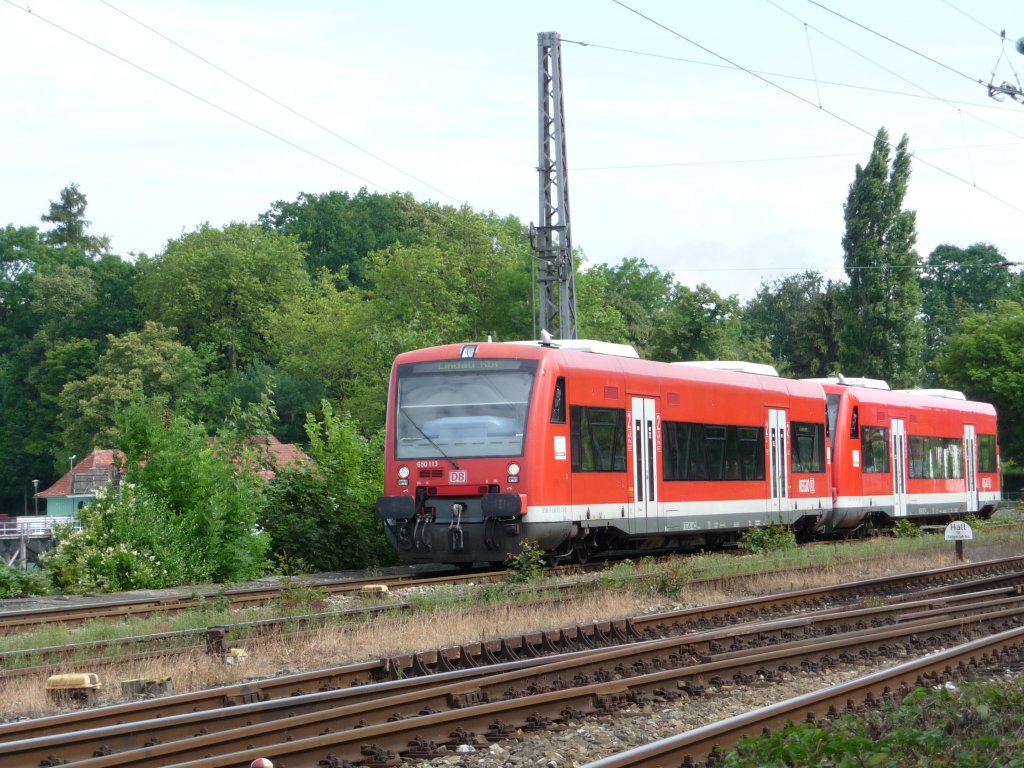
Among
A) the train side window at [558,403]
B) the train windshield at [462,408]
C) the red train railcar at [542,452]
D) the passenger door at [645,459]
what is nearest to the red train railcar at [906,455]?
the red train railcar at [542,452]

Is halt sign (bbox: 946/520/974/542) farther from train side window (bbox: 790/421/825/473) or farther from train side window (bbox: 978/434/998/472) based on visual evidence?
train side window (bbox: 978/434/998/472)

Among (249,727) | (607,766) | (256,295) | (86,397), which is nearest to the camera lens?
(607,766)

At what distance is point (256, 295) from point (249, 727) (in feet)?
248

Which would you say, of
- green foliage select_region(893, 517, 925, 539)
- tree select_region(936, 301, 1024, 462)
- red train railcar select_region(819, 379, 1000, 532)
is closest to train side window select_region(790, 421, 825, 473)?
Answer: red train railcar select_region(819, 379, 1000, 532)

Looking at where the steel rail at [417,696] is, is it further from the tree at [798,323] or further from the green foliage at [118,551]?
the tree at [798,323]

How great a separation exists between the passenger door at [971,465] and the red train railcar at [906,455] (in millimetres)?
26

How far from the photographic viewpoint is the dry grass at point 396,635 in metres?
10.2

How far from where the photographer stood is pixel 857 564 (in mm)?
20969

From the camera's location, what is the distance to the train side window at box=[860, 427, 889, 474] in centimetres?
2949

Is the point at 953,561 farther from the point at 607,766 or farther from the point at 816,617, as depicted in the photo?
the point at 607,766

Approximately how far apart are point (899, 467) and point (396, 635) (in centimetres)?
2095

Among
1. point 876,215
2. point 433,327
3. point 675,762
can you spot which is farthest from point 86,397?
point 675,762

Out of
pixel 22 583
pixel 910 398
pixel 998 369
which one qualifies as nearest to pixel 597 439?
pixel 22 583

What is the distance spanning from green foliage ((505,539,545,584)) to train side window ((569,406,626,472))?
1.79 meters
